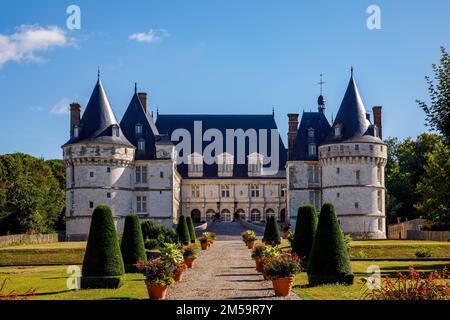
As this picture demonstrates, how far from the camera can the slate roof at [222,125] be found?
62.5 metres

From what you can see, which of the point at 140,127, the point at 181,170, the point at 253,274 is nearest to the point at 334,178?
the point at 140,127

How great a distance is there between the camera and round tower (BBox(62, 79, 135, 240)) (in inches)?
1802

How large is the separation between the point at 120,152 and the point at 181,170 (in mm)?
15447

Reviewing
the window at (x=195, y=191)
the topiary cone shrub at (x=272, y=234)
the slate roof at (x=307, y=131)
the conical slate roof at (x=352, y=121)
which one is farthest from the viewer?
the window at (x=195, y=191)

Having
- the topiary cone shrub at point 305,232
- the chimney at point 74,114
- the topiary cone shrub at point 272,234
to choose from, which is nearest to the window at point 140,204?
the chimney at point 74,114

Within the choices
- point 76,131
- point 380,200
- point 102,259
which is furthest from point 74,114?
point 102,259

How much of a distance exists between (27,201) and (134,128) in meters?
9.22

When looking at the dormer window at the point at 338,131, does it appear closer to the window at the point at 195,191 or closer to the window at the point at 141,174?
the window at the point at 141,174

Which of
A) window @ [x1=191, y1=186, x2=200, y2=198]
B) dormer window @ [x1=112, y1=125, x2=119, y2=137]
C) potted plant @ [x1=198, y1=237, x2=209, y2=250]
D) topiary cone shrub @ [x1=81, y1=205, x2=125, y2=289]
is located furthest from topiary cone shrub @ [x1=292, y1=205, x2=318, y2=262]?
window @ [x1=191, y1=186, x2=200, y2=198]

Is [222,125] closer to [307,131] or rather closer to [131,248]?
[307,131]

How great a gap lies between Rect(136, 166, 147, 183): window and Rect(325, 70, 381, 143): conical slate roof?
13.2 meters

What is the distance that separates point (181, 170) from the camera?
204 feet

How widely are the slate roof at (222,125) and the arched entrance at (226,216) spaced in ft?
10.9

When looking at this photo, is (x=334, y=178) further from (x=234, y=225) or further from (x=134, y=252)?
(x=134, y=252)
